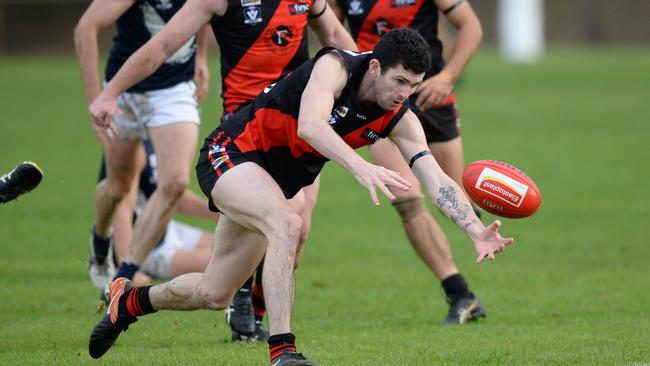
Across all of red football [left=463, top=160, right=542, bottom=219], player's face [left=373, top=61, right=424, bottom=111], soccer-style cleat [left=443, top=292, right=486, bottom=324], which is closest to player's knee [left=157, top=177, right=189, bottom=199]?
soccer-style cleat [left=443, top=292, right=486, bottom=324]

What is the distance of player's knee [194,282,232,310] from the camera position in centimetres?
593

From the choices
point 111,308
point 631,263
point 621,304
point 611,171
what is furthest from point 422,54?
point 611,171

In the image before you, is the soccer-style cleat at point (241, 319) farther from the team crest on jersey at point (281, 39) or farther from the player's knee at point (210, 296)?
the team crest on jersey at point (281, 39)

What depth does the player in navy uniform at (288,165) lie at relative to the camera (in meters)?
5.40

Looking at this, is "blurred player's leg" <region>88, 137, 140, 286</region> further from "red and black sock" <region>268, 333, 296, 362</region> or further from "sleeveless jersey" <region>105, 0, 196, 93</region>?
"red and black sock" <region>268, 333, 296, 362</region>

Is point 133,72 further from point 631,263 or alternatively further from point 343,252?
point 631,263

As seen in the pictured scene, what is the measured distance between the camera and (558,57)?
38.6 m

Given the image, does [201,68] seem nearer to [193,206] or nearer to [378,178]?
[193,206]

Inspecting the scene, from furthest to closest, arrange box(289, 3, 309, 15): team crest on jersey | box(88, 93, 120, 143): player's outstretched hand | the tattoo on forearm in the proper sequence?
box(289, 3, 309, 15): team crest on jersey
box(88, 93, 120, 143): player's outstretched hand
the tattoo on forearm

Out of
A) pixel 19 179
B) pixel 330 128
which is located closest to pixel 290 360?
pixel 330 128

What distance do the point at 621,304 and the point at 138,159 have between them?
3677 mm

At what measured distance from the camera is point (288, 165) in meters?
5.94

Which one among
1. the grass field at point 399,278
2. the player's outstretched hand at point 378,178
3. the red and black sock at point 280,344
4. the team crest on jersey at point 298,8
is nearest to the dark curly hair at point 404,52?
the player's outstretched hand at point 378,178

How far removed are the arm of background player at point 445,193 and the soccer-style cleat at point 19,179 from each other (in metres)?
2.31
